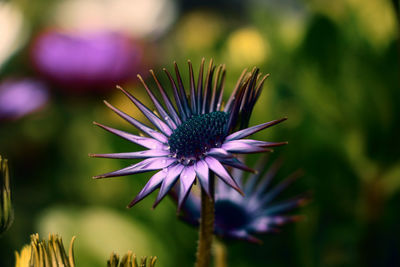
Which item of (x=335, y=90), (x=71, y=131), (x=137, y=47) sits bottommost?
(x=335, y=90)

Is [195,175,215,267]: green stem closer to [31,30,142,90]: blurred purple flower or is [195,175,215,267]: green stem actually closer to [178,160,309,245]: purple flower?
[178,160,309,245]: purple flower

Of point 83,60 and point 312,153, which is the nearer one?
point 312,153

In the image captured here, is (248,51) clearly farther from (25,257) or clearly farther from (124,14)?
(124,14)

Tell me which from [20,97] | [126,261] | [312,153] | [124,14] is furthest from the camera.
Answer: [124,14]

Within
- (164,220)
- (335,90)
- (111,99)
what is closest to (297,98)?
(335,90)

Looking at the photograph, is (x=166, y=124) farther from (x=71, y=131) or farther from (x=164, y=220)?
(x=71, y=131)

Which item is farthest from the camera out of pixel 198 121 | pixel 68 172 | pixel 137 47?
pixel 137 47

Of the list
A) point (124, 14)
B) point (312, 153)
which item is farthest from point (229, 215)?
point (124, 14)
